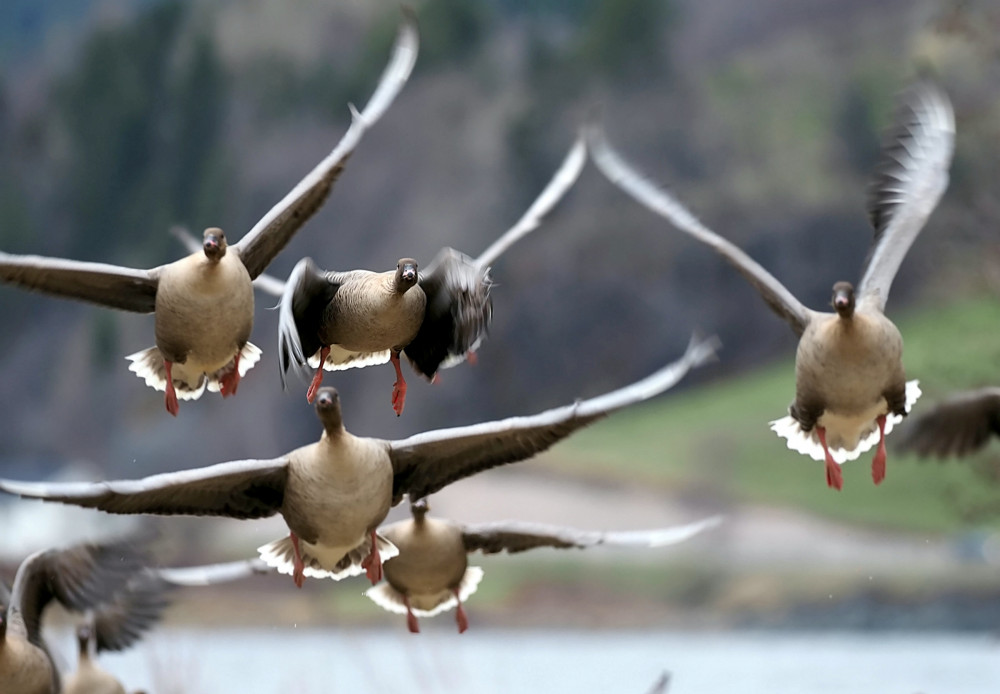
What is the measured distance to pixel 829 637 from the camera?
945 inches

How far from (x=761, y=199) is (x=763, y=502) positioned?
29.6 feet

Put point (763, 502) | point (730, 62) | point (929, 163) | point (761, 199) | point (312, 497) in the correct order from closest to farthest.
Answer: point (312, 497)
point (929, 163)
point (763, 502)
point (761, 199)
point (730, 62)

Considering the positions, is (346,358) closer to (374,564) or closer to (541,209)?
(374,564)

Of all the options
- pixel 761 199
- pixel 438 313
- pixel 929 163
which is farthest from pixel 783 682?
pixel 761 199

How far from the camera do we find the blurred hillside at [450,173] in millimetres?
31688

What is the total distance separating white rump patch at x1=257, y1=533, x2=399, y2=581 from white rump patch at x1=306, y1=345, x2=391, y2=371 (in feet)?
2.19

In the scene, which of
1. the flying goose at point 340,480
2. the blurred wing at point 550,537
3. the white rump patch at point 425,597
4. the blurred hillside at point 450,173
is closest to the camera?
the flying goose at point 340,480

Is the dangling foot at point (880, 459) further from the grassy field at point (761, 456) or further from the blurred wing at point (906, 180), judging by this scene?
the grassy field at point (761, 456)

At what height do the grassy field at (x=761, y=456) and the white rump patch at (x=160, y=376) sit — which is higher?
the white rump patch at (x=160, y=376)

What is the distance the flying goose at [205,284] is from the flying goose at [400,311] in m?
0.35

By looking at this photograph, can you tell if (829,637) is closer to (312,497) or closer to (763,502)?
(763,502)

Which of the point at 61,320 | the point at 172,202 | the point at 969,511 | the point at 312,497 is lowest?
the point at 61,320

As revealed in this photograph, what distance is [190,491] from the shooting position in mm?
5578

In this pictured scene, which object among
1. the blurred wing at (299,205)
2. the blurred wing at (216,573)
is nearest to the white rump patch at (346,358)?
the blurred wing at (299,205)
